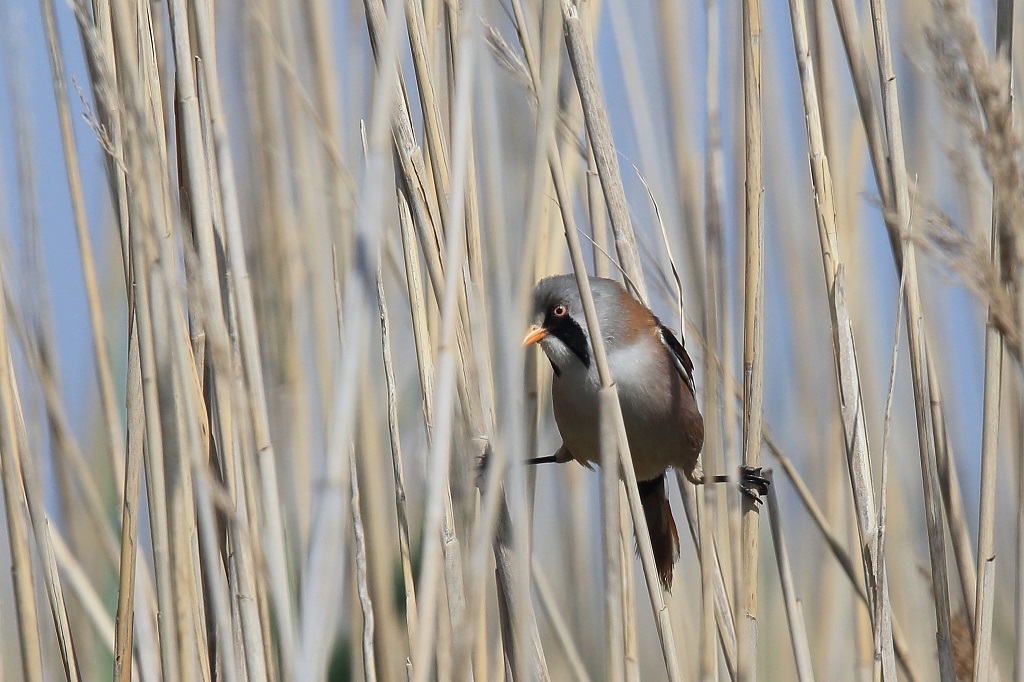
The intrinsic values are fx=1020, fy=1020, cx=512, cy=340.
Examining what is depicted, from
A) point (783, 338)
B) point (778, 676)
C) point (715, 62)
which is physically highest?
point (715, 62)

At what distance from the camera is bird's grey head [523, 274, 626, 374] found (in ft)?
6.59

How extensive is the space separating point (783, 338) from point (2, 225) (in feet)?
5.50

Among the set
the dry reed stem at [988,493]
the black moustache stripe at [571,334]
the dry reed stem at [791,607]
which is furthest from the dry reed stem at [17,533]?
the dry reed stem at [988,493]

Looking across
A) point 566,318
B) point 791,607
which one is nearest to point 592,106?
point 566,318

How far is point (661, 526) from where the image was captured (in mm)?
2311

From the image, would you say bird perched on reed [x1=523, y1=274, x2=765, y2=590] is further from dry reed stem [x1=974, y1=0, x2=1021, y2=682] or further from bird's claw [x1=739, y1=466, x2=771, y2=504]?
dry reed stem [x1=974, y1=0, x2=1021, y2=682]

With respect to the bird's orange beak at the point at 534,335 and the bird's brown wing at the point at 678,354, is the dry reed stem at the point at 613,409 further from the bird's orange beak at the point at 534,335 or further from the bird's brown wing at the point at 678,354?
the bird's brown wing at the point at 678,354

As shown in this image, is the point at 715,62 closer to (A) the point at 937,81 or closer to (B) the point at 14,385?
(A) the point at 937,81

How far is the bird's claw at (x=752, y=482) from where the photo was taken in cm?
162

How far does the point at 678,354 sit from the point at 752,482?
0.55 meters

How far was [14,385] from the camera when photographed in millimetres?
1540

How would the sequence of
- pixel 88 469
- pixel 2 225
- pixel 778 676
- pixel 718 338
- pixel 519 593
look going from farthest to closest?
1. pixel 778 676
2. pixel 88 469
3. pixel 2 225
4. pixel 718 338
5. pixel 519 593

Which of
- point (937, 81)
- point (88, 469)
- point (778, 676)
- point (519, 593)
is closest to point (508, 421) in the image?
point (519, 593)

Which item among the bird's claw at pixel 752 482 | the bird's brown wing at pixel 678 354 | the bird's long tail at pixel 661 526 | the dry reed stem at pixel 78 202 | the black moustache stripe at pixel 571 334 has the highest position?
the dry reed stem at pixel 78 202
